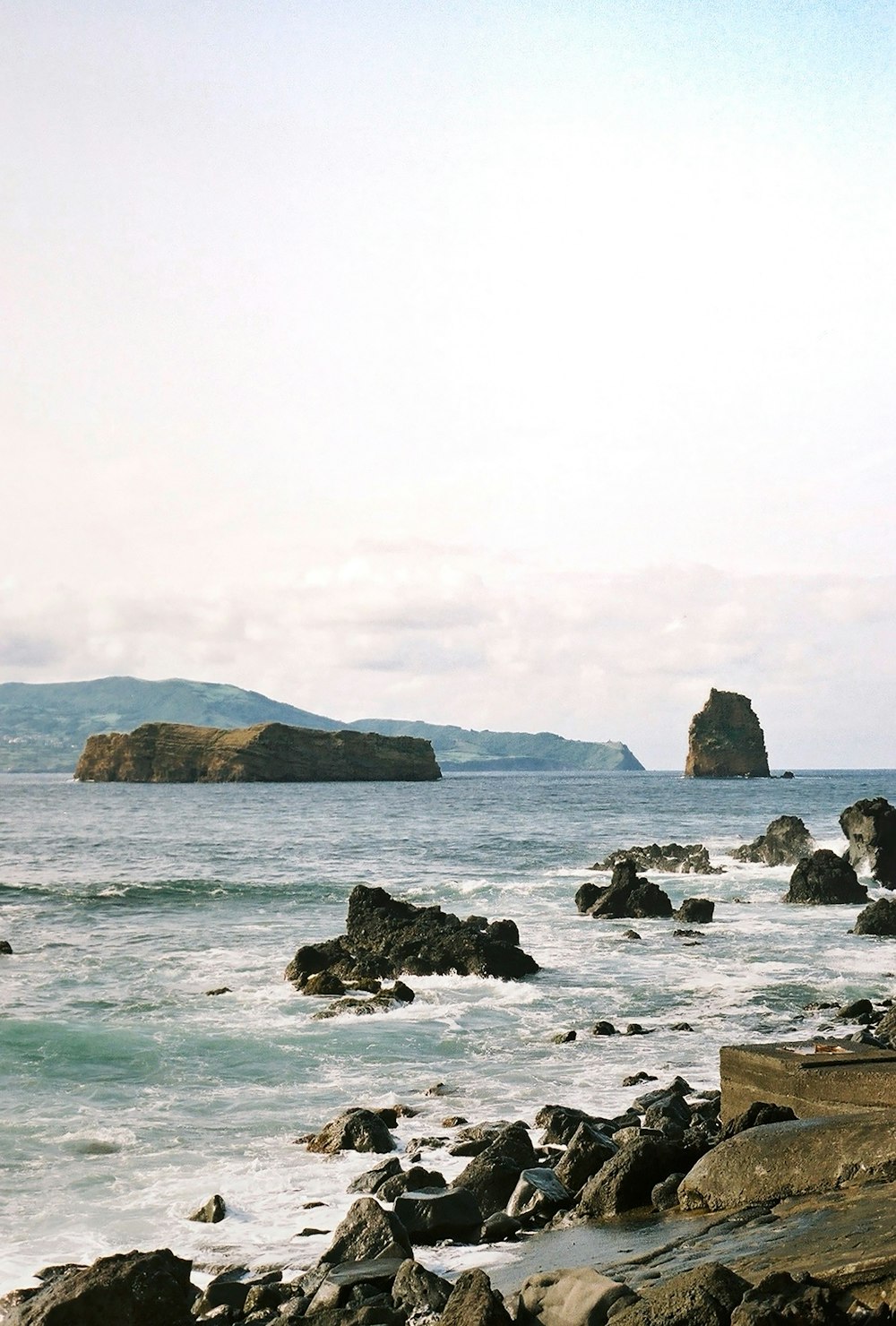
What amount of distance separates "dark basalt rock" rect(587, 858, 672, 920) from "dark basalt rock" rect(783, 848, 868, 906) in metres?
5.09

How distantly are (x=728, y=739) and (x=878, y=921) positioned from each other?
135152 millimetres

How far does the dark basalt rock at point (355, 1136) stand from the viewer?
437 inches

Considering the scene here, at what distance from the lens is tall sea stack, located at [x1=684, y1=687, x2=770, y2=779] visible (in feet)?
520

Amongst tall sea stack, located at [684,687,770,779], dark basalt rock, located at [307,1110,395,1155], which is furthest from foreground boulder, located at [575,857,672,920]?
tall sea stack, located at [684,687,770,779]

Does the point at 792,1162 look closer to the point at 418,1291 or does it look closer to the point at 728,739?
the point at 418,1291

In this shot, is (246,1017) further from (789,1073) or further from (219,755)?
(219,755)

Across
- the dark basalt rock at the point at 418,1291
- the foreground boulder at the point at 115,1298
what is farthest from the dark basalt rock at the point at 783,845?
the foreground boulder at the point at 115,1298

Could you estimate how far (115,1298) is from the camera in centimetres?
691

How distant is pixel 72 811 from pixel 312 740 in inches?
2849

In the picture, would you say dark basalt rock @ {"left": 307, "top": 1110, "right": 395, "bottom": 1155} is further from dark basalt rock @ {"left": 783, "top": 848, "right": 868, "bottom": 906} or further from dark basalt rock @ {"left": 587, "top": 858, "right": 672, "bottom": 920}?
dark basalt rock @ {"left": 783, "top": 848, "right": 868, "bottom": 906}

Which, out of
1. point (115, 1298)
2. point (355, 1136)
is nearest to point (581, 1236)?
point (115, 1298)

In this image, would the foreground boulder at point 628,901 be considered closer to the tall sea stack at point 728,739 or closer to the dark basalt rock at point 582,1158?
the dark basalt rock at point 582,1158

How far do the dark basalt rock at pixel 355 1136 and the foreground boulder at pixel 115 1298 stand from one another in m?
4.02

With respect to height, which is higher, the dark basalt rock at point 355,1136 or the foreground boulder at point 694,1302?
the foreground boulder at point 694,1302
